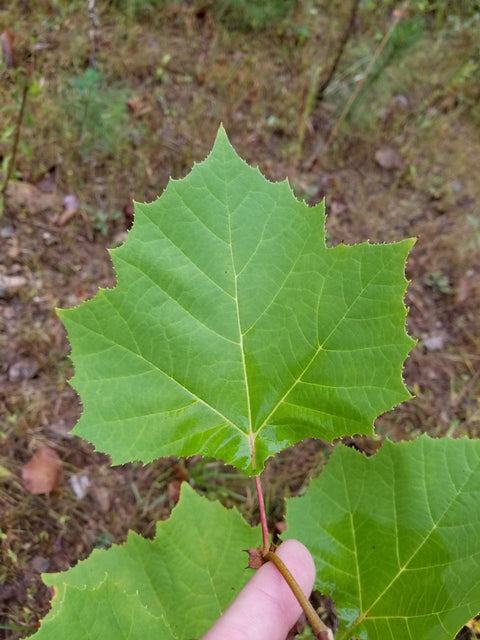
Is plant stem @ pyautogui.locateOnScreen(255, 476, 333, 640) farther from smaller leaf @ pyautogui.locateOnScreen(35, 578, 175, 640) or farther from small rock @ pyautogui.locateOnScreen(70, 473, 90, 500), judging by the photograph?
small rock @ pyautogui.locateOnScreen(70, 473, 90, 500)

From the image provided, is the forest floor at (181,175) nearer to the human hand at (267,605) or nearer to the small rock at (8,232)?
the small rock at (8,232)

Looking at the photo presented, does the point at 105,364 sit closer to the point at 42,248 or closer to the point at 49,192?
the point at 42,248

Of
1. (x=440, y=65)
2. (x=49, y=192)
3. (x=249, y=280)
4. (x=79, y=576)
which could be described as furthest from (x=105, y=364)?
(x=440, y=65)

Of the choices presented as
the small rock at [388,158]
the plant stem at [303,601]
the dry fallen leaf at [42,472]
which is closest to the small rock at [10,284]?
the dry fallen leaf at [42,472]

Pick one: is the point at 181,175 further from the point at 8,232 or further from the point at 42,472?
the point at 42,472

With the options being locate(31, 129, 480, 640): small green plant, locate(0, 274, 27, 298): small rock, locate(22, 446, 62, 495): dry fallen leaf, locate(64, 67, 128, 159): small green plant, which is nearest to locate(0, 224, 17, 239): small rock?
locate(0, 274, 27, 298): small rock

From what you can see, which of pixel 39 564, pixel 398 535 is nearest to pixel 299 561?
pixel 398 535
